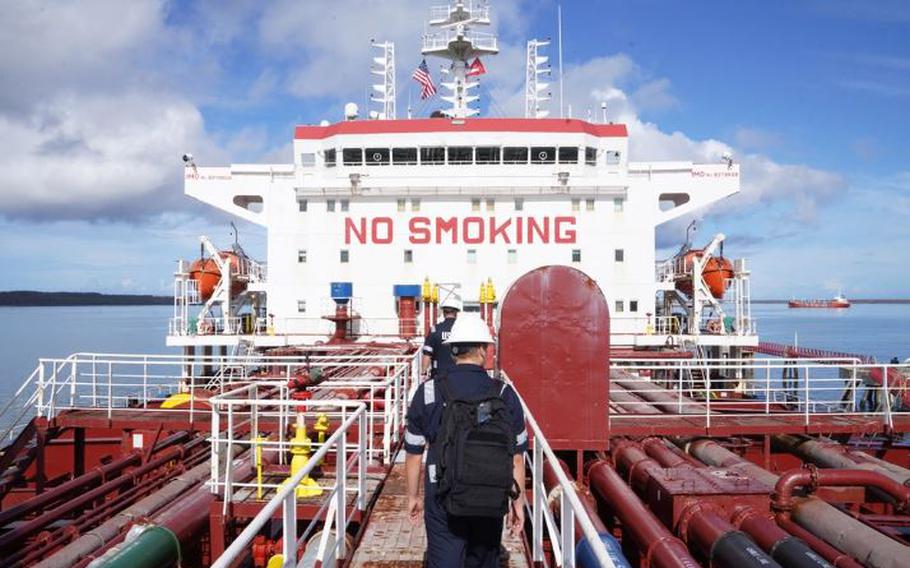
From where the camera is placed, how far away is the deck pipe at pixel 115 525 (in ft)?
23.7

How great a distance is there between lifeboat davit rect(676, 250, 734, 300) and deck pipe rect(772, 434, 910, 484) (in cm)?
1336

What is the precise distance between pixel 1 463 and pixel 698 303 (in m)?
19.0

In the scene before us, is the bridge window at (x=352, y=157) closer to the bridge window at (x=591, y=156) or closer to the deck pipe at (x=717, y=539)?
the bridge window at (x=591, y=156)

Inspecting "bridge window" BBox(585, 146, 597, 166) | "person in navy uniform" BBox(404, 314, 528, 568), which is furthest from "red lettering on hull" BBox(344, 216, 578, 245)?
"person in navy uniform" BBox(404, 314, 528, 568)

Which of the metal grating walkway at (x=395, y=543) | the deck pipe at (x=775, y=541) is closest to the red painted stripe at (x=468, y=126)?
the metal grating walkway at (x=395, y=543)

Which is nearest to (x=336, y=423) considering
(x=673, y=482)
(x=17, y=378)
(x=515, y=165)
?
(x=673, y=482)

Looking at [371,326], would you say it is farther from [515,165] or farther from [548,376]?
[548,376]

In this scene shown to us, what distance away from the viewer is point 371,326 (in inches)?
909

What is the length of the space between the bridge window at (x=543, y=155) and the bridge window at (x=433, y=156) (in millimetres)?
2957

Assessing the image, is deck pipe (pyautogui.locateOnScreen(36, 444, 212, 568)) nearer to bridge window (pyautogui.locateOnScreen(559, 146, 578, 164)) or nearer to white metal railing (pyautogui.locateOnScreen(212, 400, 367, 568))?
white metal railing (pyautogui.locateOnScreen(212, 400, 367, 568))

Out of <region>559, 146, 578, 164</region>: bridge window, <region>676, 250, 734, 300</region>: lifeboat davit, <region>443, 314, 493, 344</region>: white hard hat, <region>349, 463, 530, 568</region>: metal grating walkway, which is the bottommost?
<region>349, 463, 530, 568</region>: metal grating walkway

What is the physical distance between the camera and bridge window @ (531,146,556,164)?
23391 millimetres

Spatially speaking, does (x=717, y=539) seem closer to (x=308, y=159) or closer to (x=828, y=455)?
(x=828, y=455)

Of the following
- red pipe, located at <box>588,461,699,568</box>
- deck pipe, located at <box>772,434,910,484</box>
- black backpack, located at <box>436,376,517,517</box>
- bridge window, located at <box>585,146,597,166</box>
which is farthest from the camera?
bridge window, located at <box>585,146,597,166</box>
